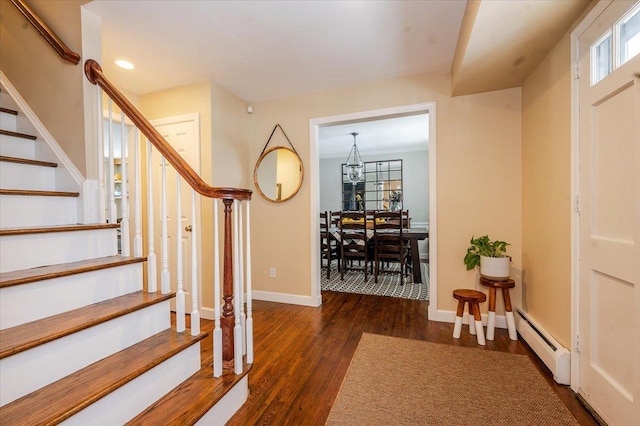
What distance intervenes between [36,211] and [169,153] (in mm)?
858

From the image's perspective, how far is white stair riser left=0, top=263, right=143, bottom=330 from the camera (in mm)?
1116

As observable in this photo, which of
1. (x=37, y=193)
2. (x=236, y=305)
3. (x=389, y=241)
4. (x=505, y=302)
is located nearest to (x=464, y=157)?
(x=505, y=302)

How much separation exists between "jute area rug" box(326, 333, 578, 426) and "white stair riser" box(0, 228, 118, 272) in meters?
1.61

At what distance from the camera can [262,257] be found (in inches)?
135

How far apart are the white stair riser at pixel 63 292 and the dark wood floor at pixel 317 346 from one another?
3.09 feet

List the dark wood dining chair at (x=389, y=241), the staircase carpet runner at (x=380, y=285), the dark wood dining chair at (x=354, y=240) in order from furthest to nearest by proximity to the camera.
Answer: the dark wood dining chair at (x=354, y=240) < the dark wood dining chair at (x=389, y=241) < the staircase carpet runner at (x=380, y=285)

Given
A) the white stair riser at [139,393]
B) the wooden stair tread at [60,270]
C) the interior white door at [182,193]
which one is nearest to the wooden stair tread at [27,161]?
the wooden stair tread at [60,270]

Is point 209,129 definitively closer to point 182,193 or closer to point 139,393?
point 182,193

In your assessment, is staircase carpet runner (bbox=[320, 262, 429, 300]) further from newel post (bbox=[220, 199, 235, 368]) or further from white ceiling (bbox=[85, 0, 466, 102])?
white ceiling (bbox=[85, 0, 466, 102])

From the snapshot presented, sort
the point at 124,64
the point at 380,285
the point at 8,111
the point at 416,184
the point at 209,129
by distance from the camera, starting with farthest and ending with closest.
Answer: the point at 416,184
the point at 380,285
the point at 209,129
the point at 124,64
the point at 8,111

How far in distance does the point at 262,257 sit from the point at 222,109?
1767 millimetres

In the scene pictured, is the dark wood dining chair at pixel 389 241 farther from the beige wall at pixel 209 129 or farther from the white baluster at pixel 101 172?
the white baluster at pixel 101 172

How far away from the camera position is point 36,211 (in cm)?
158

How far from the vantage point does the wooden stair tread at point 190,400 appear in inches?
45.5
